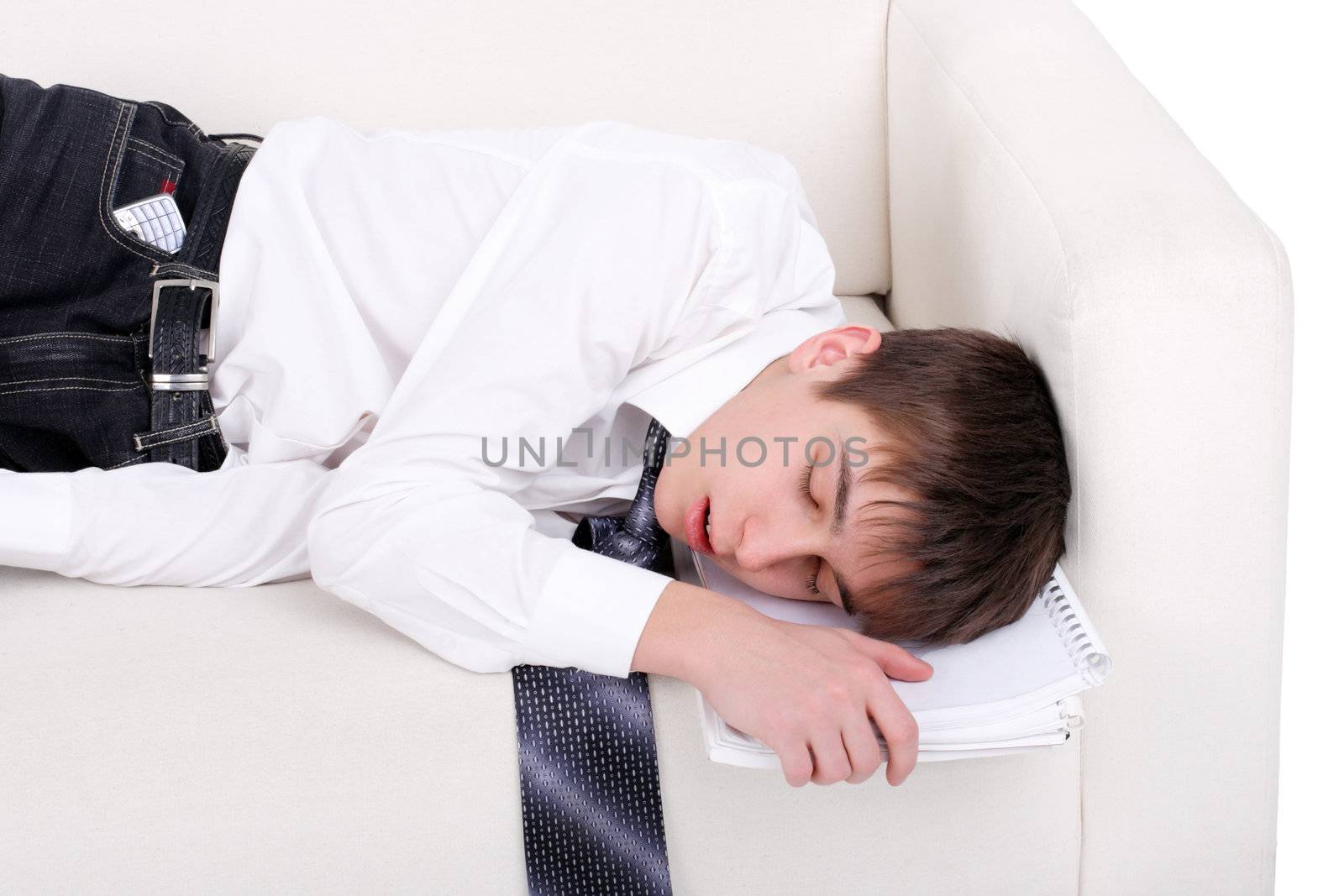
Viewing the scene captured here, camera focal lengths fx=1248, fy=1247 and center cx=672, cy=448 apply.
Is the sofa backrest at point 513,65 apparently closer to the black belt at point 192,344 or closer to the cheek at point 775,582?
the black belt at point 192,344

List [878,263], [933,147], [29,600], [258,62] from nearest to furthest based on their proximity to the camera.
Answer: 1. [29,600]
2. [933,147]
3. [258,62]
4. [878,263]

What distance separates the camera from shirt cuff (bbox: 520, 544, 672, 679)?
0.94 m

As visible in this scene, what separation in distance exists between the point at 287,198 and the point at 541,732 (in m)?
0.59

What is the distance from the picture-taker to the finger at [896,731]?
0.89 meters

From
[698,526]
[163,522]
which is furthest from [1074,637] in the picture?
[163,522]

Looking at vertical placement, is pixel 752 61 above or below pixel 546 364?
above

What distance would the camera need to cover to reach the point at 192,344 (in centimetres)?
117

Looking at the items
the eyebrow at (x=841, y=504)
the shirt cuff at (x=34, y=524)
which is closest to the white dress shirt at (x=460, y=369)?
the shirt cuff at (x=34, y=524)

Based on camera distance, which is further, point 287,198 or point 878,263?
point 878,263

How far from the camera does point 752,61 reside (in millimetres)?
1550

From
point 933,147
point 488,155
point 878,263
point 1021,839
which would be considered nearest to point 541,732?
point 1021,839

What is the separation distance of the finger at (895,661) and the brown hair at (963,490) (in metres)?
0.04

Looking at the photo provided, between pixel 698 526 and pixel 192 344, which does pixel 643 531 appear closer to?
pixel 698 526

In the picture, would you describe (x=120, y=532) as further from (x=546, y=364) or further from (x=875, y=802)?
(x=875, y=802)
